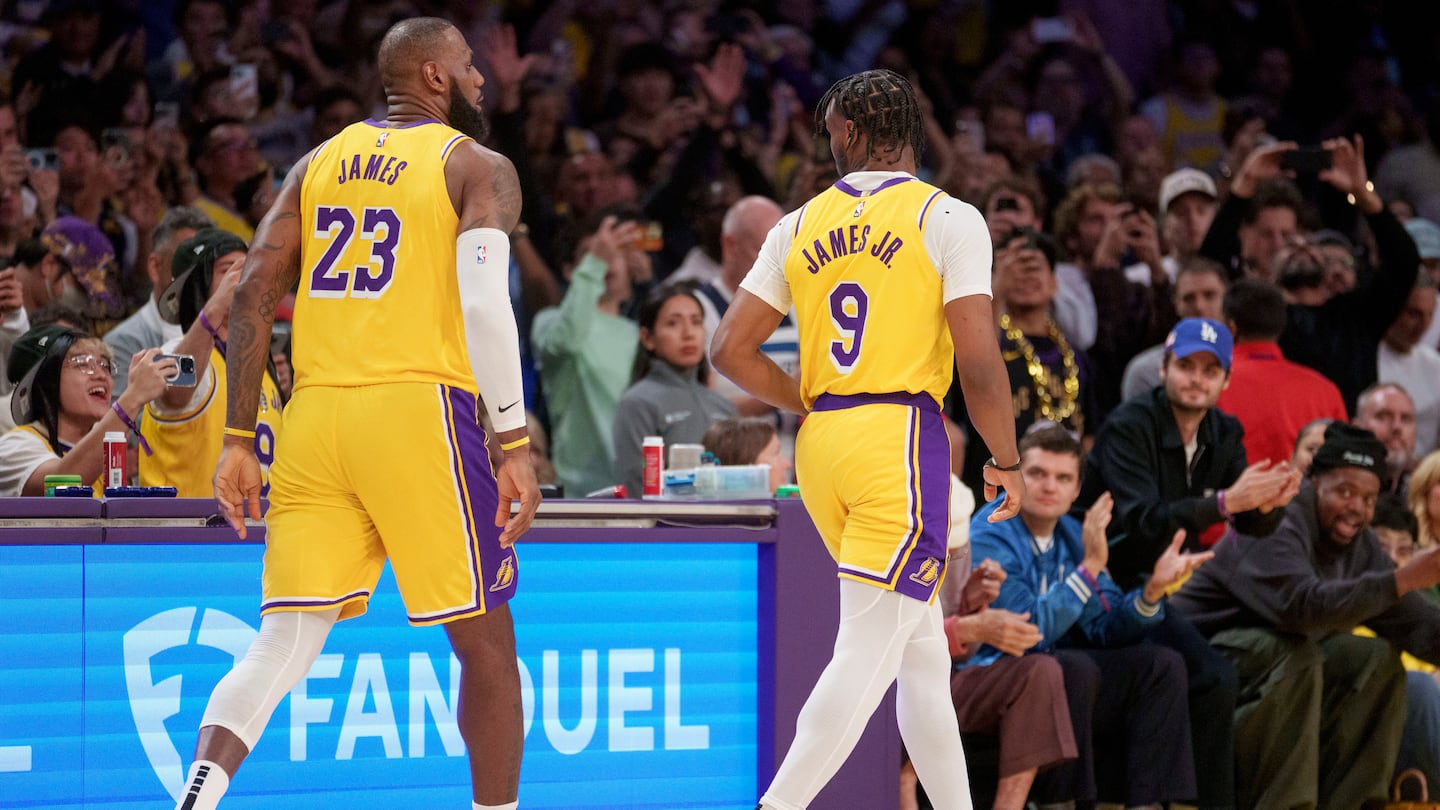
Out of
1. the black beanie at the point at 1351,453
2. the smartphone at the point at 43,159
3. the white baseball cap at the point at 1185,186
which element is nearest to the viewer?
the black beanie at the point at 1351,453

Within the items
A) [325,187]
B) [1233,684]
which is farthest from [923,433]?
[1233,684]

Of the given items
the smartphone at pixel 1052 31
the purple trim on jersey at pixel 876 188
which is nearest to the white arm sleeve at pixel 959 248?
the purple trim on jersey at pixel 876 188

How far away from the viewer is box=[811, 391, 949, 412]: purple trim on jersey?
4.18 metres

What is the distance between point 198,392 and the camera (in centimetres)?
543

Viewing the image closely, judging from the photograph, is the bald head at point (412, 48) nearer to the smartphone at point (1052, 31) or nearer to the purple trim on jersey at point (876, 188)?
the purple trim on jersey at point (876, 188)

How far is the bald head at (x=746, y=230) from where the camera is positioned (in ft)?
24.1

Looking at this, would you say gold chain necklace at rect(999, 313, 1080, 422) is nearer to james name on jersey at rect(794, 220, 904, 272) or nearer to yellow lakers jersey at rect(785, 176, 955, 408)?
yellow lakers jersey at rect(785, 176, 955, 408)

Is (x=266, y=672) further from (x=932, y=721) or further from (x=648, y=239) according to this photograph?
(x=648, y=239)

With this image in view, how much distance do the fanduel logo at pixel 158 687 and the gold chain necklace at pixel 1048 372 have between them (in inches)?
143

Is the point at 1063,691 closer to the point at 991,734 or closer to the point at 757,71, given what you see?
the point at 991,734

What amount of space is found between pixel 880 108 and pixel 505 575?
4.81ft

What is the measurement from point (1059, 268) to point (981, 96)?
279 centimetres

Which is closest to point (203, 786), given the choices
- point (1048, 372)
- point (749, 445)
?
point (749, 445)

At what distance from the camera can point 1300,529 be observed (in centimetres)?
645
